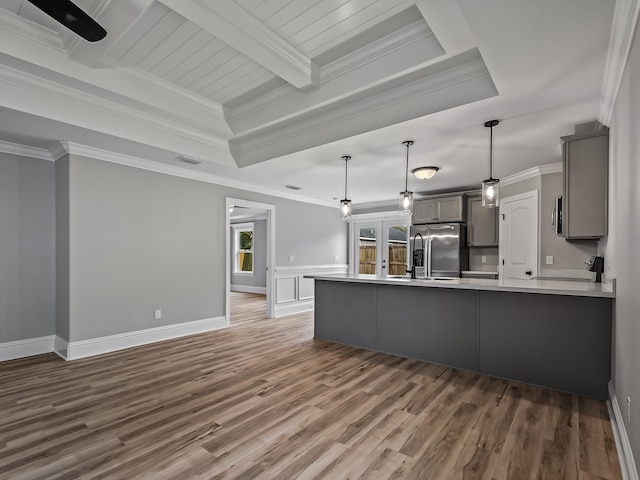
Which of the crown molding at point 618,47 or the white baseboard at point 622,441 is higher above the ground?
the crown molding at point 618,47

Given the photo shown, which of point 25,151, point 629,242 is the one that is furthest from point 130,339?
point 629,242

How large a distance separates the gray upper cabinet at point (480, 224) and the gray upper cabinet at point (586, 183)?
2.74m

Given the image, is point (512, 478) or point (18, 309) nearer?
point (512, 478)

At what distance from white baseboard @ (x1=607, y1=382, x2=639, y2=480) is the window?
930 cm

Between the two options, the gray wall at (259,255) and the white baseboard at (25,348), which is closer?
the white baseboard at (25,348)

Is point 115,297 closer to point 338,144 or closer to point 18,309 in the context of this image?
point 18,309

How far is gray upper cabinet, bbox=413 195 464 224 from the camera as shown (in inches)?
244

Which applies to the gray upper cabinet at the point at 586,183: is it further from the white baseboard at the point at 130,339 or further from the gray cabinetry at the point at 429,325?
the white baseboard at the point at 130,339

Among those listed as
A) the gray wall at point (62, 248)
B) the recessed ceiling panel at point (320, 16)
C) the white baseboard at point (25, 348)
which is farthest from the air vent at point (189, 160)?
the white baseboard at point (25, 348)

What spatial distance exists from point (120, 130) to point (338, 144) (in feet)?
7.60

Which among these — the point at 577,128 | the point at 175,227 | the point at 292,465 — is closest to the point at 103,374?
the point at 175,227

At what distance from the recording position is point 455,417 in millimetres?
2498

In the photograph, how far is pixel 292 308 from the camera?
22.5ft

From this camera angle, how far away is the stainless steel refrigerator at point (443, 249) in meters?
6.21
